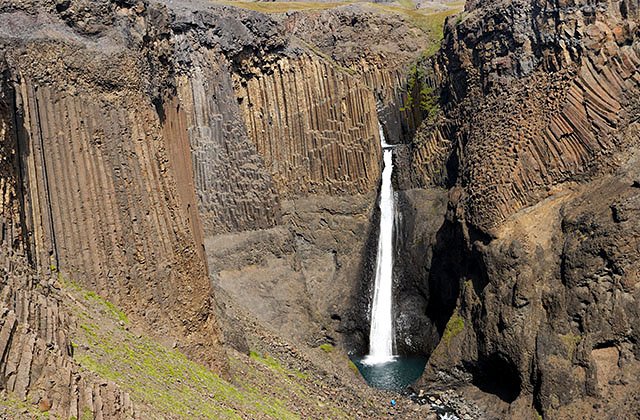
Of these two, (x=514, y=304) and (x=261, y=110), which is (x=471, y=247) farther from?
(x=261, y=110)

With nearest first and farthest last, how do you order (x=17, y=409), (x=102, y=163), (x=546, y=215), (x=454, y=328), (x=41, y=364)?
(x=17, y=409)
(x=41, y=364)
(x=102, y=163)
(x=546, y=215)
(x=454, y=328)

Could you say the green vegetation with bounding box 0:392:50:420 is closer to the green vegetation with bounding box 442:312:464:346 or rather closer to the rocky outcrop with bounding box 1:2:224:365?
the rocky outcrop with bounding box 1:2:224:365

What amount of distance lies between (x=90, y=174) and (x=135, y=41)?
2.68 metres

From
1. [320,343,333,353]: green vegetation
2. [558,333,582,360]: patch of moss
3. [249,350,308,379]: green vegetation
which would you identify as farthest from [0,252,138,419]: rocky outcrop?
[320,343,333,353]: green vegetation

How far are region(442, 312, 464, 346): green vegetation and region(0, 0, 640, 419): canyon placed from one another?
0.08m

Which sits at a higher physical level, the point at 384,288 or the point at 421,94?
the point at 421,94

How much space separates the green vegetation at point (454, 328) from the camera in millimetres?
25156

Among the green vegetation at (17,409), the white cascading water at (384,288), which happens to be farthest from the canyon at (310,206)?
the white cascading water at (384,288)

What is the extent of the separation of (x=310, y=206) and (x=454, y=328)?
9.91 metres

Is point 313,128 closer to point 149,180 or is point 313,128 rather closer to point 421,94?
point 421,94

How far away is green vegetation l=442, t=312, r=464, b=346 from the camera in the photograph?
82.5 ft

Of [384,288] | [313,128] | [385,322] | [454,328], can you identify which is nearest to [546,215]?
[454,328]

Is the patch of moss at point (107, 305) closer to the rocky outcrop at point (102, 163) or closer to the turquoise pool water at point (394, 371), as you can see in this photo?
the rocky outcrop at point (102, 163)

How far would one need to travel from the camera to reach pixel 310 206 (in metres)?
32.3
